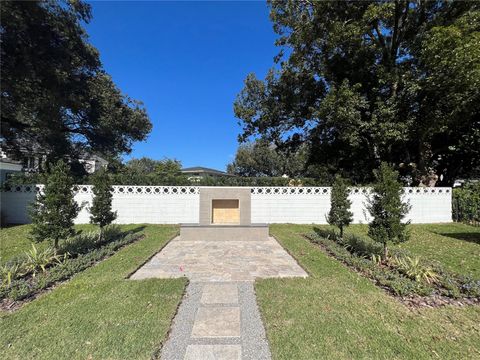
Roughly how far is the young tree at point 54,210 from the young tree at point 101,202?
166cm

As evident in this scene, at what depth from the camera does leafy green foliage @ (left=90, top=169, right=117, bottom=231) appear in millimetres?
7309

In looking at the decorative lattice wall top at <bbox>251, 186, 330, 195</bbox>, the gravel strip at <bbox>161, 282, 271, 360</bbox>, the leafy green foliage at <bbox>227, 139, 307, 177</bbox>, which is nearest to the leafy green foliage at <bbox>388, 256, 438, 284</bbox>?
the gravel strip at <bbox>161, 282, 271, 360</bbox>

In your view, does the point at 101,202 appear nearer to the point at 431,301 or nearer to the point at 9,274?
the point at 9,274

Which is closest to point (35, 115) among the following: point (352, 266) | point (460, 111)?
point (352, 266)

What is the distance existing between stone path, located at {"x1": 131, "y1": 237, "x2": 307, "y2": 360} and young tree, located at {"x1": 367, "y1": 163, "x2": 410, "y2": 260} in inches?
74.0

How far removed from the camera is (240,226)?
28.5ft

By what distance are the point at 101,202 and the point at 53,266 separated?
243 centimetres

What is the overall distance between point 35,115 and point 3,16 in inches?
191

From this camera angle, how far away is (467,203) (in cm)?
1154

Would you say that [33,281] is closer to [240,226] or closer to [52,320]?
[52,320]

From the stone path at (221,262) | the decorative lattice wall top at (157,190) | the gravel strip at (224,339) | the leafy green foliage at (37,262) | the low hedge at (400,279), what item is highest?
the decorative lattice wall top at (157,190)

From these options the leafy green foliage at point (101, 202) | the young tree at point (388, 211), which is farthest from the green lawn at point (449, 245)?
the leafy green foliage at point (101, 202)

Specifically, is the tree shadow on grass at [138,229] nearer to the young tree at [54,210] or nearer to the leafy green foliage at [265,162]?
the young tree at [54,210]

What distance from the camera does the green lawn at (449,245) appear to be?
18.8 ft
